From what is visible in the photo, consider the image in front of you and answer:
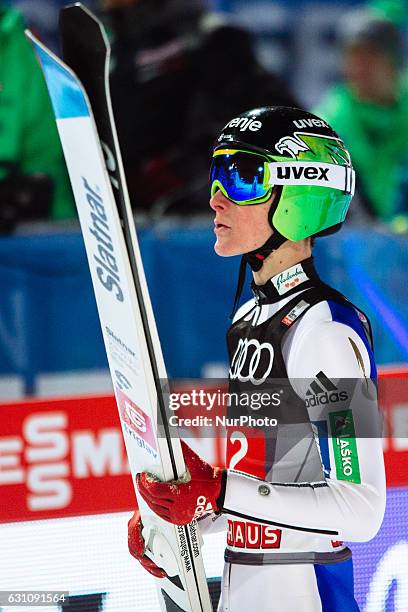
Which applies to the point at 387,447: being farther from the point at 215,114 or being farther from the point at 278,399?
the point at 215,114

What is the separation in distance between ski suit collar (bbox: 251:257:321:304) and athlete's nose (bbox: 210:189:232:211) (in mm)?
197

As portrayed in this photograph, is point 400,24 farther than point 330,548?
Yes

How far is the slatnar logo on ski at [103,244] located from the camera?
8.20 ft

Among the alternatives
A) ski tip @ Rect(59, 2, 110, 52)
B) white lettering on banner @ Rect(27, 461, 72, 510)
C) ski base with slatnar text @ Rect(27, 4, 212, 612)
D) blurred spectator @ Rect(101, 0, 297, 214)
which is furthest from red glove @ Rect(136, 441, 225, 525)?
blurred spectator @ Rect(101, 0, 297, 214)

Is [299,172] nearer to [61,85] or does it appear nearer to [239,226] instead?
[239,226]

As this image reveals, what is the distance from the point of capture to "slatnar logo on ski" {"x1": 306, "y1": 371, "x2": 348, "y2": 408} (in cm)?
239

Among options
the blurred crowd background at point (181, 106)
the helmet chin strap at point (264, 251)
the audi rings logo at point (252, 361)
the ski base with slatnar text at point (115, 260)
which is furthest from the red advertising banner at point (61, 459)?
the blurred crowd background at point (181, 106)

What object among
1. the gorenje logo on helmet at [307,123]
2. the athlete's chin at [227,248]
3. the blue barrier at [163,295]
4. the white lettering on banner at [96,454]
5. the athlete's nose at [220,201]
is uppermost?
the blue barrier at [163,295]

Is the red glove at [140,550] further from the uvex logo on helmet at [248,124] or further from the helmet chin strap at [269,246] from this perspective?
the uvex logo on helmet at [248,124]

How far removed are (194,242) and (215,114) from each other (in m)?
0.81

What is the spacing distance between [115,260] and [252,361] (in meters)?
0.38

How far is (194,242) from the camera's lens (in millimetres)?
5555

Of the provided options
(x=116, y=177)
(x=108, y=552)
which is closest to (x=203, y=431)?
(x=108, y=552)

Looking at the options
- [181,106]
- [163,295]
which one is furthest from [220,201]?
[181,106]
